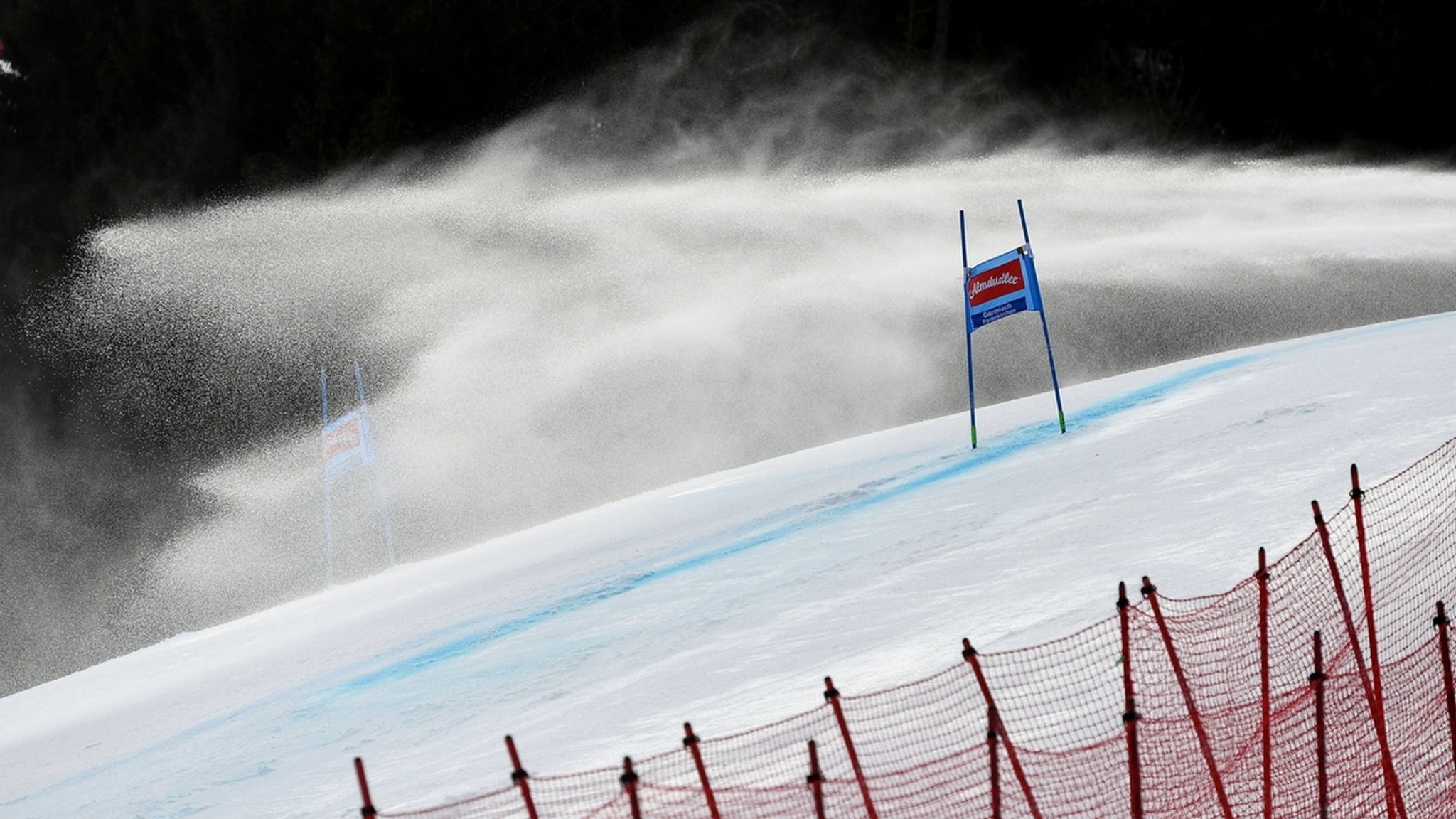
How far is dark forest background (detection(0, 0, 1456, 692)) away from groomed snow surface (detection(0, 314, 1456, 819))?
16577 mm

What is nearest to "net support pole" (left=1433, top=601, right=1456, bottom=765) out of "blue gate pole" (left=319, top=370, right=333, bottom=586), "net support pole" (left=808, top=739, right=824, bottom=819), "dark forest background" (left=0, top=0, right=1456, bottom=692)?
"net support pole" (left=808, top=739, right=824, bottom=819)

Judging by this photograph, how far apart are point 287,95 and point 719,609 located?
89.9 feet

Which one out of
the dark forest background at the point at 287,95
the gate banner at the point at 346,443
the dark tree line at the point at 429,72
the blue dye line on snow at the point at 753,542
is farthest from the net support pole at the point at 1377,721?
the dark forest background at the point at 287,95

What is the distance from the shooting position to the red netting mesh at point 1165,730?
5648 mm

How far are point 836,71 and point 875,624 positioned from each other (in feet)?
84.5

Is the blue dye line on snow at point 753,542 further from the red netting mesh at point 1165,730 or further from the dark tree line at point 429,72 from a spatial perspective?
the dark tree line at point 429,72

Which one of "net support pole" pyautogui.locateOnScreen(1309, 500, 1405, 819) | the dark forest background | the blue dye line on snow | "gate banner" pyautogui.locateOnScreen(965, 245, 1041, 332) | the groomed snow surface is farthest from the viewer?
the dark forest background

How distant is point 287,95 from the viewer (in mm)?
34469

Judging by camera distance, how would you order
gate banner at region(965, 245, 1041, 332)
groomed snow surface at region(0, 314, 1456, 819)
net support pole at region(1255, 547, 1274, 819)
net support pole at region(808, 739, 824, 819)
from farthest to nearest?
gate banner at region(965, 245, 1041, 332) → groomed snow surface at region(0, 314, 1456, 819) → net support pole at region(1255, 547, 1274, 819) → net support pole at region(808, 739, 824, 819)

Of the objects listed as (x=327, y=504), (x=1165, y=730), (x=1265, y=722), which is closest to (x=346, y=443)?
(x=327, y=504)

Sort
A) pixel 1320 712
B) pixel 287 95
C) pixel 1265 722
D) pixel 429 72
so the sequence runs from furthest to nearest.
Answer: pixel 287 95 < pixel 429 72 < pixel 1265 722 < pixel 1320 712

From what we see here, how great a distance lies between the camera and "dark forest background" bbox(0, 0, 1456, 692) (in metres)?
30.6

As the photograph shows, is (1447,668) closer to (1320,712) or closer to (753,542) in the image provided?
(1320,712)

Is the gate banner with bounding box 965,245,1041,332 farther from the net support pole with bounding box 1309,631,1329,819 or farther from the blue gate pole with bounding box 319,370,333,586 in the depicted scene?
the net support pole with bounding box 1309,631,1329,819
